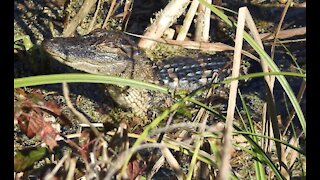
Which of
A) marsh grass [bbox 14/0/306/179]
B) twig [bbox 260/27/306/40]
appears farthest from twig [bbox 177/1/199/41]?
marsh grass [bbox 14/0/306/179]

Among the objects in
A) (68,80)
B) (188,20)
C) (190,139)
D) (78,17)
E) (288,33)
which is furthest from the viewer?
(288,33)

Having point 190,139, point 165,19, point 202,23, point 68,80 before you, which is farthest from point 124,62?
point 68,80

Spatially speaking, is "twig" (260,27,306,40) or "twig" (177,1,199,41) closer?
"twig" (177,1,199,41)

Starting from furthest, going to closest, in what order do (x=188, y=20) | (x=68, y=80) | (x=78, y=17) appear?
(x=188, y=20) < (x=78, y=17) < (x=68, y=80)

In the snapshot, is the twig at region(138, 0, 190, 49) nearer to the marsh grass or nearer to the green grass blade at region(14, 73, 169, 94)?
the marsh grass

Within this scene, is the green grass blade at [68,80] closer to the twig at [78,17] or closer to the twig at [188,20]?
the twig at [78,17]

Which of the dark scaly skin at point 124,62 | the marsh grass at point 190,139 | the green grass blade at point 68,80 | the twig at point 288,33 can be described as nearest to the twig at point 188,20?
the dark scaly skin at point 124,62

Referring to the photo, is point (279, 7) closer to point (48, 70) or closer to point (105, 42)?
point (105, 42)

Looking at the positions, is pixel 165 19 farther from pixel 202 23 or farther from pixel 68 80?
pixel 68 80
